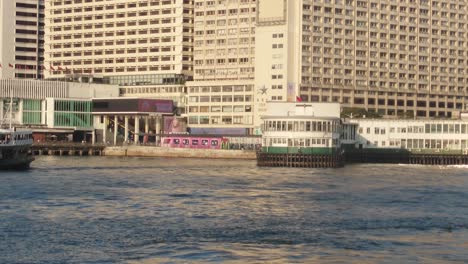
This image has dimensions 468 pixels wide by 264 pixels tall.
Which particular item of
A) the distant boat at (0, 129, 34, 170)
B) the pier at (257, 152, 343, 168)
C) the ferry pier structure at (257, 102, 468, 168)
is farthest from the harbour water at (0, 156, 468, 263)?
the ferry pier structure at (257, 102, 468, 168)

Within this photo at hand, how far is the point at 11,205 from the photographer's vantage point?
7425cm

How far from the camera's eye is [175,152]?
7392 inches

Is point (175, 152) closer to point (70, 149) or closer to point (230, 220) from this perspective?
point (70, 149)

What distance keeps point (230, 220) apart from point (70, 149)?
438 ft

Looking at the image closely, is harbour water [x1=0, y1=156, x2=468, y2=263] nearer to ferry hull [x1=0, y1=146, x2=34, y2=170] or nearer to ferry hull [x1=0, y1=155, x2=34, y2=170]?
ferry hull [x1=0, y1=146, x2=34, y2=170]

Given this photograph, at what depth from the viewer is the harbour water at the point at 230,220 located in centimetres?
5231

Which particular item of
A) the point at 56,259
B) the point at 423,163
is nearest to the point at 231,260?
the point at 56,259

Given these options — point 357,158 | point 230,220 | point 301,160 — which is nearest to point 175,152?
point 357,158

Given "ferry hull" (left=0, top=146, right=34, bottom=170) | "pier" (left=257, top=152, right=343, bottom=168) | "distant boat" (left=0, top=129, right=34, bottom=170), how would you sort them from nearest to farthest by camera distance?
"distant boat" (left=0, top=129, right=34, bottom=170), "ferry hull" (left=0, top=146, right=34, bottom=170), "pier" (left=257, top=152, right=343, bottom=168)

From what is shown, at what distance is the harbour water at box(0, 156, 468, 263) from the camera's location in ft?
172

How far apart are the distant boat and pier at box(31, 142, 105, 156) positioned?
7050 cm

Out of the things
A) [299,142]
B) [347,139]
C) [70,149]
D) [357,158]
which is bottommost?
[357,158]

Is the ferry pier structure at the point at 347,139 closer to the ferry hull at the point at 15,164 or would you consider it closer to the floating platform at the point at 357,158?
the floating platform at the point at 357,158

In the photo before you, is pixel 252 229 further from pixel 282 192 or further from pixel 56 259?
pixel 282 192
